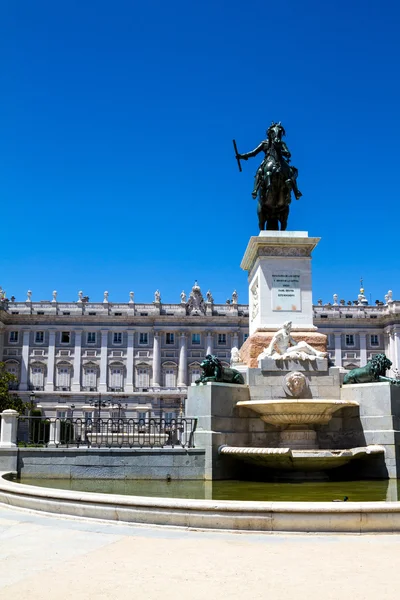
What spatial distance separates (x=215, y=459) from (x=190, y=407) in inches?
51.2

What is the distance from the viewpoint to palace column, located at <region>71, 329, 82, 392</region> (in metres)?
96.4

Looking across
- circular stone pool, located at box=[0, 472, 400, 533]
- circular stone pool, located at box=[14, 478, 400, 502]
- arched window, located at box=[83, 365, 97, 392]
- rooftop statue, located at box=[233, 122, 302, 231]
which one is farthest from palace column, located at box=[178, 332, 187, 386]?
circular stone pool, located at box=[0, 472, 400, 533]

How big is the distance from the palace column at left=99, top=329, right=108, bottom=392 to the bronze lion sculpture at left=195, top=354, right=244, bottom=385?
8293 cm

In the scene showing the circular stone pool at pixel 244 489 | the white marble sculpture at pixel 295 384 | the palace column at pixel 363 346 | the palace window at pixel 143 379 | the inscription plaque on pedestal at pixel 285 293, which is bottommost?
the circular stone pool at pixel 244 489

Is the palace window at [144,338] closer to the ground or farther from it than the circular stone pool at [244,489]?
farther from it

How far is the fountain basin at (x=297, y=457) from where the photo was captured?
513 inches

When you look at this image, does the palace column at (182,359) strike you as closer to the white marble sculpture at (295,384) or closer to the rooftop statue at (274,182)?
the rooftop statue at (274,182)

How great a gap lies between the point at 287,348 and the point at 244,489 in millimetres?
4235

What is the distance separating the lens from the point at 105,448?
14.4m

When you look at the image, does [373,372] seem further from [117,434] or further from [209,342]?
[209,342]

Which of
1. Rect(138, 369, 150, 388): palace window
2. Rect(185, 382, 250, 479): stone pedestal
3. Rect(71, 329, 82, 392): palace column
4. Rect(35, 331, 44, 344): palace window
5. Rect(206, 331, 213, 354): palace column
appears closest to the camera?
Rect(185, 382, 250, 479): stone pedestal

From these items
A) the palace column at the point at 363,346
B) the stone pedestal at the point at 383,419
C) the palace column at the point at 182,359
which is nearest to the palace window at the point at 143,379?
the palace column at the point at 182,359

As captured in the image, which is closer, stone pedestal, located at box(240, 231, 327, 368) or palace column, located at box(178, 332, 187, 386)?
stone pedestal, located at box(240, 231, 327, 368)

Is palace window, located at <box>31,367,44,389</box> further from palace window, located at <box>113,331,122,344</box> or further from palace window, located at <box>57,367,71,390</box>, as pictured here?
palace window, located at <box>113,331,122,344</box>
